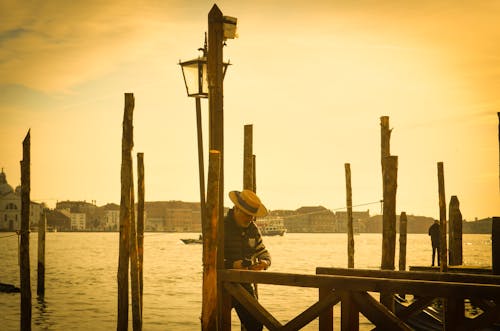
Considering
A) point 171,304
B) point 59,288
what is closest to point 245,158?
point 171,304

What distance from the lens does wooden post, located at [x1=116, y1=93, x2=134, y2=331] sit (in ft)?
37.0

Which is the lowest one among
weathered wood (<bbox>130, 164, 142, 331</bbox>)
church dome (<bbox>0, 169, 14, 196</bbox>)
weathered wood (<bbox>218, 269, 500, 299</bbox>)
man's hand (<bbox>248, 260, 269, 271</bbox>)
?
weathered wood (<bbox>130, 164, 142, 331</bbox>)

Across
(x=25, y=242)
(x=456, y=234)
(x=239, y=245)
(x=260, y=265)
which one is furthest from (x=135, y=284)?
(x=456, y=234)

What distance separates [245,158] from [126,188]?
2.09 m

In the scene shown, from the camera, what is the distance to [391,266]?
30.0 ft

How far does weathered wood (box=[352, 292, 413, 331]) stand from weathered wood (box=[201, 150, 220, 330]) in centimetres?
122

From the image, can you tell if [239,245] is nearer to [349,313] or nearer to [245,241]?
[245,241]

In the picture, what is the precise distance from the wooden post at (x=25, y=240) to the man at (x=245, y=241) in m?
6.88

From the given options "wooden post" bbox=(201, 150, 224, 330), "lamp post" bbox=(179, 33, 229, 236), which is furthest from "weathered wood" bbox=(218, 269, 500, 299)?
"lamp post" bbox=(179, 33, 229, 236)

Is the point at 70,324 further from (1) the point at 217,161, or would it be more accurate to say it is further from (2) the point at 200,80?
(1) the point at 217,161

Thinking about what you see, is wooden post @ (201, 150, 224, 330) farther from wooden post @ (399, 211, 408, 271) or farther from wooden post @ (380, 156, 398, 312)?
wooden post @ (399, 211, 408, 271)

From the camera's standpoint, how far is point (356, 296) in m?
5.78

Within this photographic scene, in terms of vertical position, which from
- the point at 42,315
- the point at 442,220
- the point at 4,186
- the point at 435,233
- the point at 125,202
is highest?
the point at 4,186

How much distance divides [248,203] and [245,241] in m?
0.42
